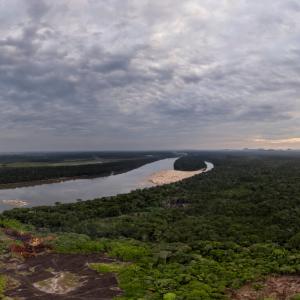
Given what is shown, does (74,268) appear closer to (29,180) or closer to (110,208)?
(110,208)

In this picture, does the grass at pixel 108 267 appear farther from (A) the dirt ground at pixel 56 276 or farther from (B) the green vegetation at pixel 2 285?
(B) the green vegetation at pixel 2 285

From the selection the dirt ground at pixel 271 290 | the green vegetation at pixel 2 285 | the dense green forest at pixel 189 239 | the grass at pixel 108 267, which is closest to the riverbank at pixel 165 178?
the dense green forest at pixel 189 239

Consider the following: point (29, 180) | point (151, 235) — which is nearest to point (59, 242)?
point (151, 235)

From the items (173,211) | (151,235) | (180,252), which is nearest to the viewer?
(180,252)

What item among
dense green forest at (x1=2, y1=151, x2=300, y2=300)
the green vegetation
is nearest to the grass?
dense green forest at (x1=2, y1=151, x2=300, y2=300)

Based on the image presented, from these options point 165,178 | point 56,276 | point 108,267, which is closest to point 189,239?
point 108,267

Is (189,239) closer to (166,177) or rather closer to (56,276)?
(56,276)
